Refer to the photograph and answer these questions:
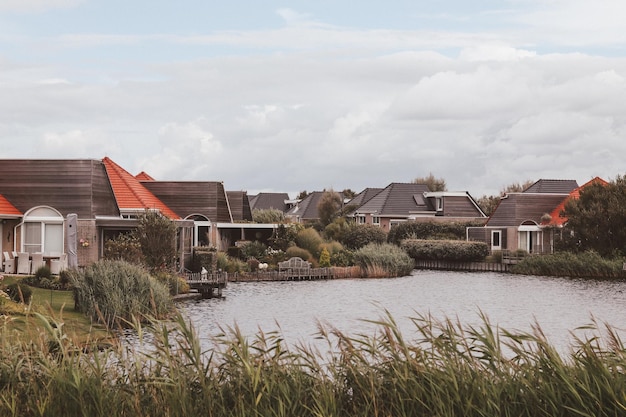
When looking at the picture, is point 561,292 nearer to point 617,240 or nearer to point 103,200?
point 617,240

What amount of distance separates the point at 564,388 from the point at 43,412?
6.00 metres

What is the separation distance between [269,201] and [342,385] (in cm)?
10359

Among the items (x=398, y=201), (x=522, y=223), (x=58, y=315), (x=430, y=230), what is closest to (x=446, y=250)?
(x=522, y=223)

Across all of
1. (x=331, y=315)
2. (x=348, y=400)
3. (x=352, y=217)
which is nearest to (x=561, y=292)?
(x=331, y=315)

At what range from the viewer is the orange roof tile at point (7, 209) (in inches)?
1578

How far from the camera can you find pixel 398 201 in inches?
3142

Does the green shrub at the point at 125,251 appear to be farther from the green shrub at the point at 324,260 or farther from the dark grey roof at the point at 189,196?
the green shrub at the point at 324,260

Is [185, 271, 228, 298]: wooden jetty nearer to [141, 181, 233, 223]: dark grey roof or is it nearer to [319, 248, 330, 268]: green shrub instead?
[319, 248, 330, 268]: green shrub

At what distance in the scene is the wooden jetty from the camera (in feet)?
122

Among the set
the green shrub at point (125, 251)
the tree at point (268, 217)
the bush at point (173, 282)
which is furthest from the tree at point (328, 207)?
the green shrub at point (125, 251)

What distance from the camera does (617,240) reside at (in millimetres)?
56469

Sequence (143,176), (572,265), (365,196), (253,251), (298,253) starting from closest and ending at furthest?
(298,253)
(572,265)
(253,251)
(143,176)
(365,196)

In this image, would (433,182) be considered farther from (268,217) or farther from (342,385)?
(342,385)

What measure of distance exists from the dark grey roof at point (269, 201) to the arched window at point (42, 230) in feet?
236
